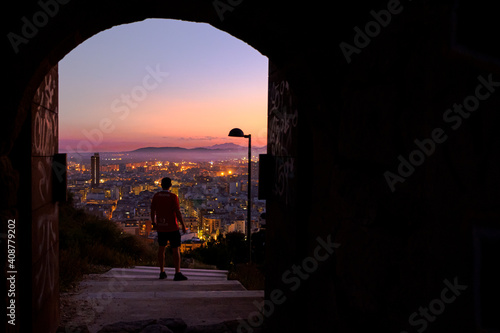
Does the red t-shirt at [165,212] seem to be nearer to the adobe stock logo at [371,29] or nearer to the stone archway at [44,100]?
the stone archway at [44,100]

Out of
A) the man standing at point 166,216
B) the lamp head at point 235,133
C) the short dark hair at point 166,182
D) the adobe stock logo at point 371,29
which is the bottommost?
the man standing at point 166,216

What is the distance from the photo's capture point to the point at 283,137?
3.04 meters

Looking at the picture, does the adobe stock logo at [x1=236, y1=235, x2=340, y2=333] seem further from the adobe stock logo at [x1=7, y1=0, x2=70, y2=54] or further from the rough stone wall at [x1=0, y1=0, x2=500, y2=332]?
the adobe stock logo at [x1=7, y1=0, x2=70, y2=54]

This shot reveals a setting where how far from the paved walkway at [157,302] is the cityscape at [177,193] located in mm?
7572

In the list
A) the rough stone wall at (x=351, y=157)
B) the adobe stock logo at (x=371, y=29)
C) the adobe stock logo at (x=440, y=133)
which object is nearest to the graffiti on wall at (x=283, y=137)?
the rough stone wall at (x=351, y=157)

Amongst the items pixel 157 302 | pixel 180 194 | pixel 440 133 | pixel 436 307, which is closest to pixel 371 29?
pixel 440 133

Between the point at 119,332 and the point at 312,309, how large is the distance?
70.9 inches

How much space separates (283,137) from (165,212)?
3390mm

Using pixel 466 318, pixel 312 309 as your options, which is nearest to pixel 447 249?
pixel 466 318

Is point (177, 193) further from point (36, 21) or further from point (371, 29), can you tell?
point (371, 29)

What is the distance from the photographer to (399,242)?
150cm

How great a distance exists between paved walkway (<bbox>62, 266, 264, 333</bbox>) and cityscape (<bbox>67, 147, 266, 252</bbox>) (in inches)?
298

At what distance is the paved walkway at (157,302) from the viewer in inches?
156

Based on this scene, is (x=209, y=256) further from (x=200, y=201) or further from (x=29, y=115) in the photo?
(x=200, y=201)
